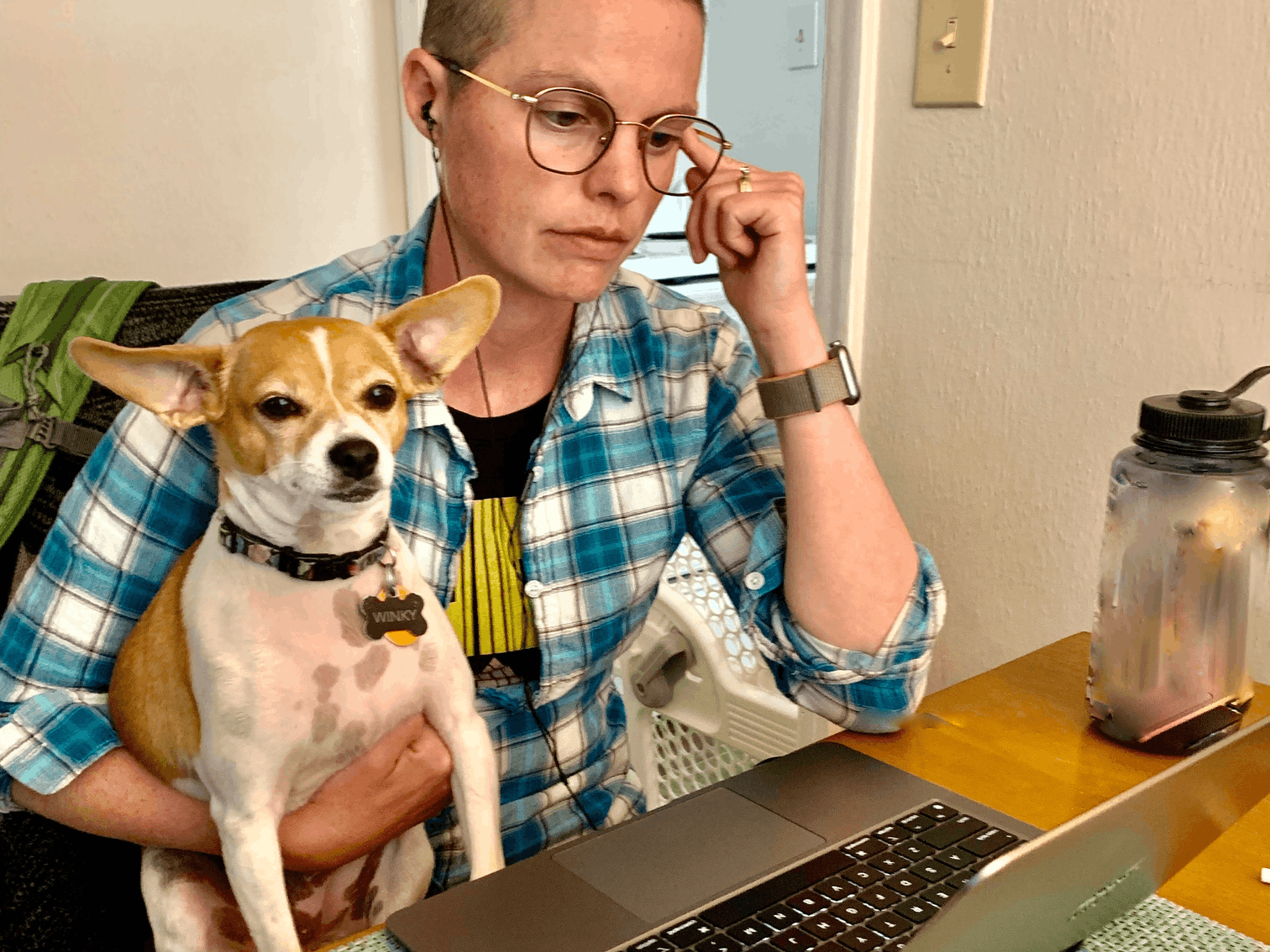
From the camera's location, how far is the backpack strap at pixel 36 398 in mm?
958

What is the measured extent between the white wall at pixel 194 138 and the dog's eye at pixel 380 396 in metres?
1.31

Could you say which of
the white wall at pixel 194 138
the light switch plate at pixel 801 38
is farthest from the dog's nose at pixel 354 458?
the light switch plate at pixel 801 38

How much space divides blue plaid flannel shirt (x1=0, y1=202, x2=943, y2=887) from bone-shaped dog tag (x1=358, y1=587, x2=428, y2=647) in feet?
0.55

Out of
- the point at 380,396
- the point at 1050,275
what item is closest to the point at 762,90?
the point at 1050,275

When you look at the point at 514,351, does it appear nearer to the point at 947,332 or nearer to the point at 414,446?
the point at 414,446

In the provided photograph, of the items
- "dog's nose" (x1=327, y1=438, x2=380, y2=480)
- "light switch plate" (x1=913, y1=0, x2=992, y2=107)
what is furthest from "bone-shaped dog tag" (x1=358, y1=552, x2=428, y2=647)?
"light switch plate" (x1=913, y1=0, x2=992, y2=107)

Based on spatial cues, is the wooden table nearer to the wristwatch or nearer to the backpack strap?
the wristwatch

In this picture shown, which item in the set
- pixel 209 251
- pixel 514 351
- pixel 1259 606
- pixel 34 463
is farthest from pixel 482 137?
pixel 209 251

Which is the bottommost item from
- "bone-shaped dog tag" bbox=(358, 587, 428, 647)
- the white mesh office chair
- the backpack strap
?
the white mesh office chair

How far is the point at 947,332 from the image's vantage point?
4.40 ft

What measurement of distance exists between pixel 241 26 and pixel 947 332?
4.51 feet

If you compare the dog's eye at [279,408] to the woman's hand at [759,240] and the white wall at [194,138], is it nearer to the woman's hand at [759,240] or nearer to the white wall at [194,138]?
the woman's hand at [759,240]

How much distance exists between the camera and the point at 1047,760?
0.88m

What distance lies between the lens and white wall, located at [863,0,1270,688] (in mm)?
1073
